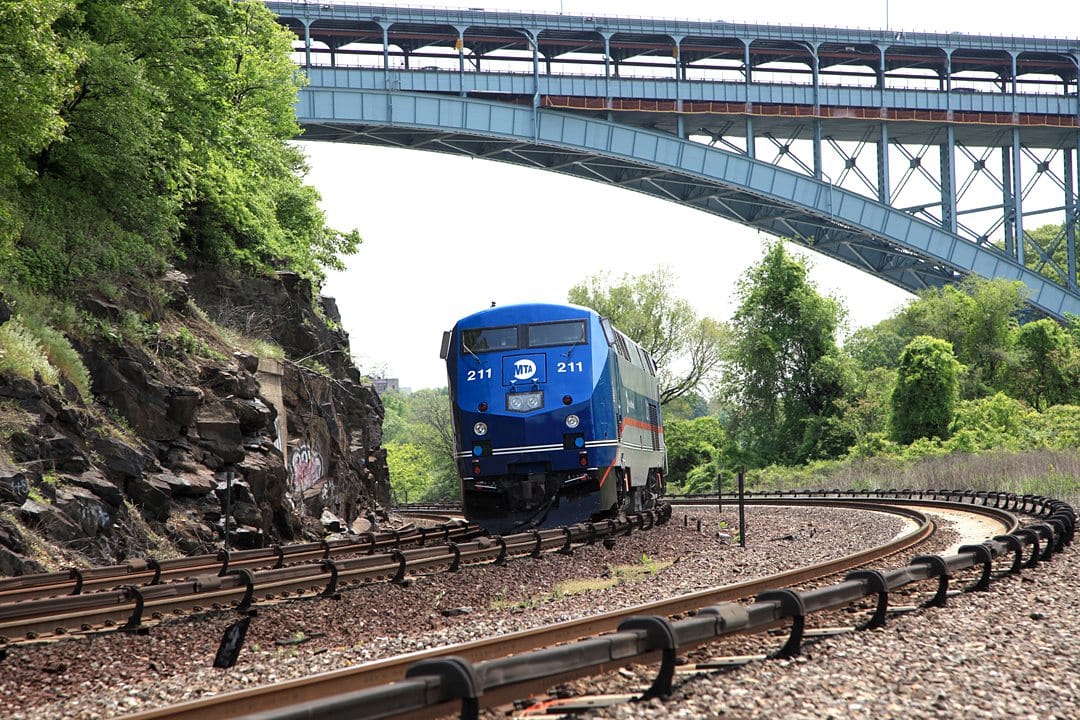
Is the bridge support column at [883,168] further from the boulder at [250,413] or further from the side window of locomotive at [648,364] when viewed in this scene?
the boulder at [250,413]

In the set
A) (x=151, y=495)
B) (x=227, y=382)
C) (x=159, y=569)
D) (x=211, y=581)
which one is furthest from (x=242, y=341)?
(x=211, y=581)

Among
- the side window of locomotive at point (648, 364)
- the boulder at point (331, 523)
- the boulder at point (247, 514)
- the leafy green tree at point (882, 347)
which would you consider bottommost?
the boulder at point (331, 523)

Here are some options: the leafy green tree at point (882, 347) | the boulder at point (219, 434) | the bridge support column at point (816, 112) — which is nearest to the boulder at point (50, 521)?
the boulder at point (219, 434)

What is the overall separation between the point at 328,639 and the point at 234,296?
53.8 ft

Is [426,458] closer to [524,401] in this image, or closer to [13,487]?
[524,401]

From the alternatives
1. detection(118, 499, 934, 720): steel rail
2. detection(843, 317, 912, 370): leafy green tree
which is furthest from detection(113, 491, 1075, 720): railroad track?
detection(843, 317, 912, 370): leafy green tree

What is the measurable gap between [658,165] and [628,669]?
4273 cm

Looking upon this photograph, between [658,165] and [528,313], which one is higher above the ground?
[658,165]

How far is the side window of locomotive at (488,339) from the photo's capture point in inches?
687

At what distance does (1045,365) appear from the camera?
53906mm

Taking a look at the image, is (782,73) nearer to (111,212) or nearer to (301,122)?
(301,122)

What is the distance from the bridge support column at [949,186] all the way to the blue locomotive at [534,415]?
36991 millimetres

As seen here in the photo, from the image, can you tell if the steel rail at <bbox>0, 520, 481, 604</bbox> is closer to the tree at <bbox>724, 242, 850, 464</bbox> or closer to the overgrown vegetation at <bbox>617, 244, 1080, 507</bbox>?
the overgrown vegetation at <bbox>617, 244, 1080, 507</bbox>

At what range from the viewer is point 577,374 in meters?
17.0
